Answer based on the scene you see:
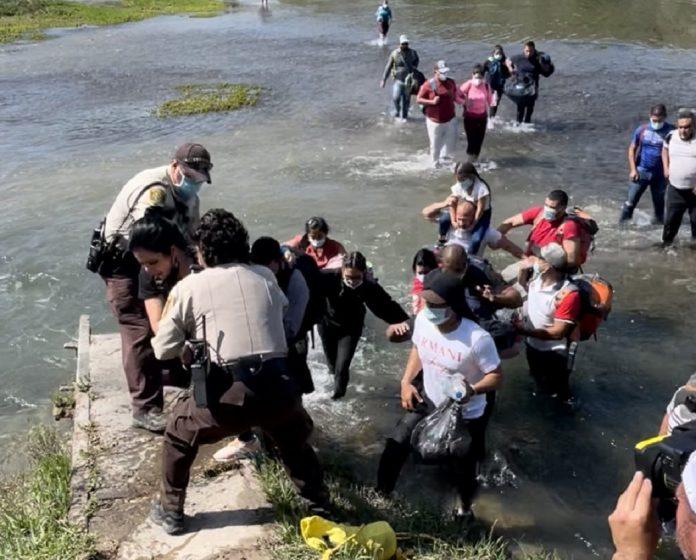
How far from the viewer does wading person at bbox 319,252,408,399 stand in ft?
19.0

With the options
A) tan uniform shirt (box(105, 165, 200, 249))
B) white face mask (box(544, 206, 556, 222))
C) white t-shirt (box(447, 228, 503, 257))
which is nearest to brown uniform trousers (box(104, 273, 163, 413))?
tan uniform shirt (box(105, 165, 200, 249))

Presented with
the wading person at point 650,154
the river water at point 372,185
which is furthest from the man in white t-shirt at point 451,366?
the wading person at point 650,154

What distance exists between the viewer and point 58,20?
38.9m

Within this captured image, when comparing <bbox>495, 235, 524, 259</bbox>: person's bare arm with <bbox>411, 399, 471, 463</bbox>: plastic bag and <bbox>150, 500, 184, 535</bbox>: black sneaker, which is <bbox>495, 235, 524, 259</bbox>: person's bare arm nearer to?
<bbox>411, 399, 471, 463</bbox>: plastic bag

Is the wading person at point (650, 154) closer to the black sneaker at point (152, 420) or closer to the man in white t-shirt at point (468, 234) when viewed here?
the man in white t-shirt at point (468, 234)

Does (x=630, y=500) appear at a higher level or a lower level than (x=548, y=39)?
lower

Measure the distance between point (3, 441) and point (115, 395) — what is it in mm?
1402

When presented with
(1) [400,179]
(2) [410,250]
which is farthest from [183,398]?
(1) [400,179]

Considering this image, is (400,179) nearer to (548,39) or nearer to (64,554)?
(64,554)

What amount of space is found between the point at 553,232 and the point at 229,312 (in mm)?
3964

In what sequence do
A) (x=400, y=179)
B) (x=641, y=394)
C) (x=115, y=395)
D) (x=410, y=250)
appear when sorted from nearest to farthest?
Answer: (x=115, y=395) < (x=641, y=394) < (x=410, y=250) < (x=400, y=179)

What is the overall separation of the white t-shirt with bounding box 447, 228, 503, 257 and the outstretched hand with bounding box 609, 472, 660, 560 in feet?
14.5

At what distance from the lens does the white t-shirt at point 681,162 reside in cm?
868

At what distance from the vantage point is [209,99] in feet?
63.3
